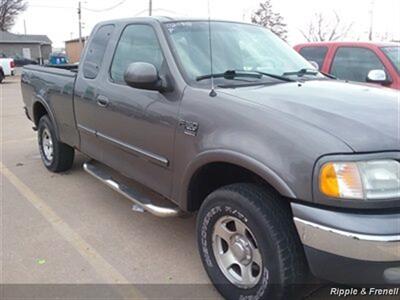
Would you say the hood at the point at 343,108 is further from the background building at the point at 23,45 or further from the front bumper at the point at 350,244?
the background building at the point at 23,45

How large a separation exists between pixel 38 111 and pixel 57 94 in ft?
3.54

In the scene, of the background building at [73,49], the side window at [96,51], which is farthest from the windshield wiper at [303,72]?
the background building at [73,49]

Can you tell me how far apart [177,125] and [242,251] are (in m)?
0.98

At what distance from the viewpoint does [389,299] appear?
2998 mm

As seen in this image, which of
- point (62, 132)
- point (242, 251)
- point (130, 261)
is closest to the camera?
point (242, 251)

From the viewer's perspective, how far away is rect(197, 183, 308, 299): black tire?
2.51 metres

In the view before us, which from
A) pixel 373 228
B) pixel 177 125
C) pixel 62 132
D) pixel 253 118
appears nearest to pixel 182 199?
pixel 177 125

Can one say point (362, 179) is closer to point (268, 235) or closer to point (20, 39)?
point (268, 235)

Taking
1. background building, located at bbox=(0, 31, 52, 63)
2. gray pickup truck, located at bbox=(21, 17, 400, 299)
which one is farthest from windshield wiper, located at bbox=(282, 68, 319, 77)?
background building, located at bbox=(0, 31, 52, 63)

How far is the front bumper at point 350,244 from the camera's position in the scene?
7.25ft

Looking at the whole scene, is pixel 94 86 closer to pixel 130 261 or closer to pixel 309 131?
pixel 130 261

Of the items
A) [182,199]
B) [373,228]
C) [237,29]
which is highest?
[237,29]

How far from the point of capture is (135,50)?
3.98 m

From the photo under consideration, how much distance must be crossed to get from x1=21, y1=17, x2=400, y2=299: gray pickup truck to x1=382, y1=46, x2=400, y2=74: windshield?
2.85 m
